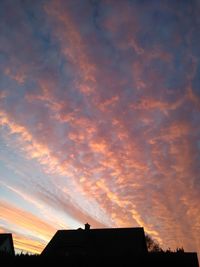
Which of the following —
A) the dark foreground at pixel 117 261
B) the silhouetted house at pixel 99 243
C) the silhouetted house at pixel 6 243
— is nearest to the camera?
the dark foreground at pixel 117 261

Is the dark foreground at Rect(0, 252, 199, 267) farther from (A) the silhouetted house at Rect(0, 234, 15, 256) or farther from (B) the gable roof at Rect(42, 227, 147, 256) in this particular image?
(A) the silhouetted house at Rect(0, 234, 15, 256)

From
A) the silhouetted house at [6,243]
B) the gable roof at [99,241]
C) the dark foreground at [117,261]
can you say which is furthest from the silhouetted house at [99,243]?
the dark foreground at [117,261]

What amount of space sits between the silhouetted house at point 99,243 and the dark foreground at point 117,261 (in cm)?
1418

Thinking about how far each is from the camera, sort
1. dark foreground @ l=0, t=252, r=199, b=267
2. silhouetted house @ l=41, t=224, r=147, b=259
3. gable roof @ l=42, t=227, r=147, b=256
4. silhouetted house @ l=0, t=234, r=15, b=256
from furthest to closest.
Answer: silhouetted house @ l=0, t=234, r=15, b=256
gable roof @ l=42, t=227, r=147, b=256
silhouetted house @ l=41, t=224, r=147, b=259
dark foreground @ l=0, t=252, r=199, b=267

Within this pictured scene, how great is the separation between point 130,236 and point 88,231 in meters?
6.84

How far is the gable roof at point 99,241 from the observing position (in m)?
32.6

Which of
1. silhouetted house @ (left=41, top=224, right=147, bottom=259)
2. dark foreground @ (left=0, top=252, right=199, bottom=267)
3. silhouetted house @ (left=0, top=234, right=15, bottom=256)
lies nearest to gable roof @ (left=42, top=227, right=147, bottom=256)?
silhouetted house @ (left=41, top=224, right=147, bottom=259)

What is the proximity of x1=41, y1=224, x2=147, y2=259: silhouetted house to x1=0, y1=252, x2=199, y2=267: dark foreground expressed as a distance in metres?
14.2

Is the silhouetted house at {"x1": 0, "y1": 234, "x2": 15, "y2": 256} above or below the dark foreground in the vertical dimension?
above

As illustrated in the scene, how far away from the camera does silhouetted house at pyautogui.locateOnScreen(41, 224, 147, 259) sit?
105 ft

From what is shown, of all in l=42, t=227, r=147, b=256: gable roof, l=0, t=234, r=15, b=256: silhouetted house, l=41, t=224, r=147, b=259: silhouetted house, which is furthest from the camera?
l=0, t=234, r=15, b=256: silhouetted house

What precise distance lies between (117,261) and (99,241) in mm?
18149

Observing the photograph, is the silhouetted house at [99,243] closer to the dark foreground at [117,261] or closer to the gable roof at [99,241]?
the gable roof at [99,241]

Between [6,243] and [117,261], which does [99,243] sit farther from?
[6,243]
